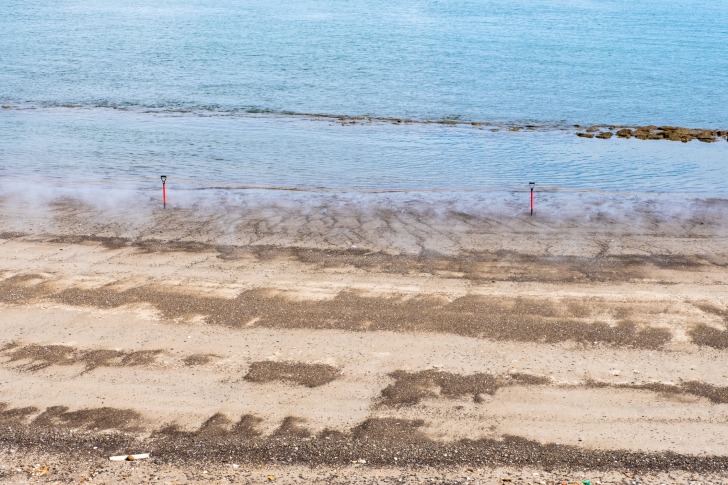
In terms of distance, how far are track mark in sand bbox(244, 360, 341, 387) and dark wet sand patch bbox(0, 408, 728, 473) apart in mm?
1360

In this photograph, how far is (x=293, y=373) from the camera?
13734mm

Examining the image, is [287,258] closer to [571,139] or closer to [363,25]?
[571,139]

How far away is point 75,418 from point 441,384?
19.3 feet

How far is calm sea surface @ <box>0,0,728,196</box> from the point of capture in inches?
1238

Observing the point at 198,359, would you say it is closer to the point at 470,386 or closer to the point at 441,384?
the point at 441,384

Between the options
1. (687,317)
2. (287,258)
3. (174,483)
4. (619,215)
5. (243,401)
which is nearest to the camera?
(174,483)

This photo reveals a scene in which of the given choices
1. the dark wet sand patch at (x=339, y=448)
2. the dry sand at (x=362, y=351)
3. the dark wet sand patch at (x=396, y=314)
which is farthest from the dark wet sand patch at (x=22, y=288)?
the dark wet sand patch at (x=339, y=448)

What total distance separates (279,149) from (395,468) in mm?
25392

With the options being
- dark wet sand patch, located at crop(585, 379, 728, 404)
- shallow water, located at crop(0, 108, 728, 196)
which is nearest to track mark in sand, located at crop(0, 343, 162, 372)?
dark wet sand patch, located at crop(585, 379, 728, 404)

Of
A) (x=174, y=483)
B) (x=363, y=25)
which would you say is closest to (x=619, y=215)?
(x=174, y=483)

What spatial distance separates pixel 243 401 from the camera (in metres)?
12.8

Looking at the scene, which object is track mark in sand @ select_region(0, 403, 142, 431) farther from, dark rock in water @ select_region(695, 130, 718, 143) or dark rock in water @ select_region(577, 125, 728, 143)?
dark rock in water @ select_region(695, 130, 718, 143)

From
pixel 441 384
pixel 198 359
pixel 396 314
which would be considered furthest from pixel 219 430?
pixel 396 314

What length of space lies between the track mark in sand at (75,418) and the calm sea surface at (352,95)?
1701 cm
